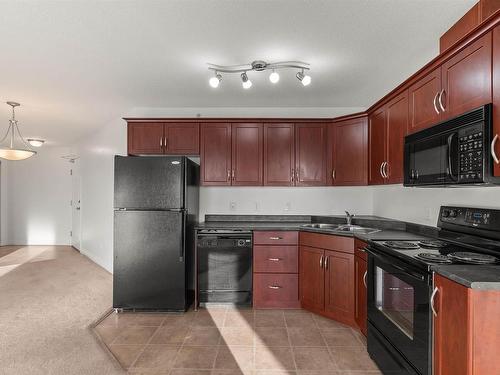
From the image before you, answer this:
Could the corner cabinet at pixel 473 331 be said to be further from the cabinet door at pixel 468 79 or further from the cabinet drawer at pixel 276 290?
the cabinet drawer at pixel 276 290

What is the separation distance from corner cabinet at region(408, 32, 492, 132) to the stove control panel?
631 mm

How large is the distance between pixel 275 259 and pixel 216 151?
1.44 m

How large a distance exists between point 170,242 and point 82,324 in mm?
1130

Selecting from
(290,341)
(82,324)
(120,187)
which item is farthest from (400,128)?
(82,324)

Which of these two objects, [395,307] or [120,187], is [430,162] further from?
[120,187]

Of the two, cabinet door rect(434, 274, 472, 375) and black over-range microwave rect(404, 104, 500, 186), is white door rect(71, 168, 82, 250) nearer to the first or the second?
black over-range microwave rect(404, 104, 500, 186)

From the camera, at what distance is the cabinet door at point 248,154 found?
344cm

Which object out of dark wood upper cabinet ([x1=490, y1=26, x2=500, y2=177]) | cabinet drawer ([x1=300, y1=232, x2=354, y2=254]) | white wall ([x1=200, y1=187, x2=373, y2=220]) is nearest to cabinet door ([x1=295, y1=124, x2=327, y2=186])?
white wall ([x1=200, y1=187, x2=373, y2=220])

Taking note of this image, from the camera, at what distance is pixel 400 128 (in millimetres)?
2445

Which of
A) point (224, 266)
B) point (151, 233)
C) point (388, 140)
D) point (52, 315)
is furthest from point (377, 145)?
point (52, 315)

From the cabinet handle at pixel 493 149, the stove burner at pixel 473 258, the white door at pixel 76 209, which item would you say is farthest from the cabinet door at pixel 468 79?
the white door at pixel 76 209

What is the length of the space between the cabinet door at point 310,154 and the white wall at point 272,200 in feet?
1.07

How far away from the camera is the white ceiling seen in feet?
5.91

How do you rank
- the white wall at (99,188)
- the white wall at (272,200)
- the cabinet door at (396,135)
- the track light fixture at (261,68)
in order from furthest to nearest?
the white wall at (99,188) < the white wall at (272,200) < the track light fixture at (261,68) < the cabinet door at (396,135)
